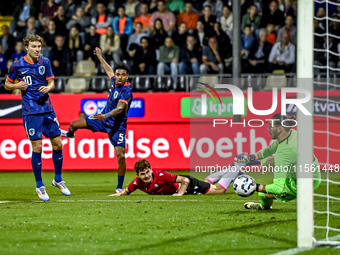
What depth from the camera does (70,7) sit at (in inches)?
647

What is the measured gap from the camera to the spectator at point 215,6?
15375 mm

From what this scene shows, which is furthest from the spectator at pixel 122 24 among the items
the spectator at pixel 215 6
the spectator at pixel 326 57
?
the spectator at pixel 326 57

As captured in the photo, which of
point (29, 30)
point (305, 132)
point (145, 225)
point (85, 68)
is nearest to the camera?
point (305, 132)

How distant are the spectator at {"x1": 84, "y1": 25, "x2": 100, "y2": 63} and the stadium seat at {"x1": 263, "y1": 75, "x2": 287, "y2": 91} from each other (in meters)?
4.74

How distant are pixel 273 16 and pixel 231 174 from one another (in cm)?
749

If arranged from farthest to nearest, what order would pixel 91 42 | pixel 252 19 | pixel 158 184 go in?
pixel 91 42, pixel 252 19, pixel 158 184

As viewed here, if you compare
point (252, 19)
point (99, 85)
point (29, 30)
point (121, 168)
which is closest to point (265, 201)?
point (121, 168)

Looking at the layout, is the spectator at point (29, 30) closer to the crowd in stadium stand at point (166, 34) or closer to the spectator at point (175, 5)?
the crowd in stadium stand at point (166, 34)

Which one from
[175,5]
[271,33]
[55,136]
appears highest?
[175,5]

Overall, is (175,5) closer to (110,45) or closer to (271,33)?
(110,45)

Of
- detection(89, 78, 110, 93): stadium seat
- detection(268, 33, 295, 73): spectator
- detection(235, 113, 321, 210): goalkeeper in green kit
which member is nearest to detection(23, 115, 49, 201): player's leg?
detection(235, 113, 321, 210): goalkeeper in green kit

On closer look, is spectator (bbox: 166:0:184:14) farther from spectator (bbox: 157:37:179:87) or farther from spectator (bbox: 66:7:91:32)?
spectator (bbox: 66:7:91:32)

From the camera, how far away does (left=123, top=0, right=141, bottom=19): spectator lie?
1598 cm

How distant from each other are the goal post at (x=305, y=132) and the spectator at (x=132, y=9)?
39.3ft
